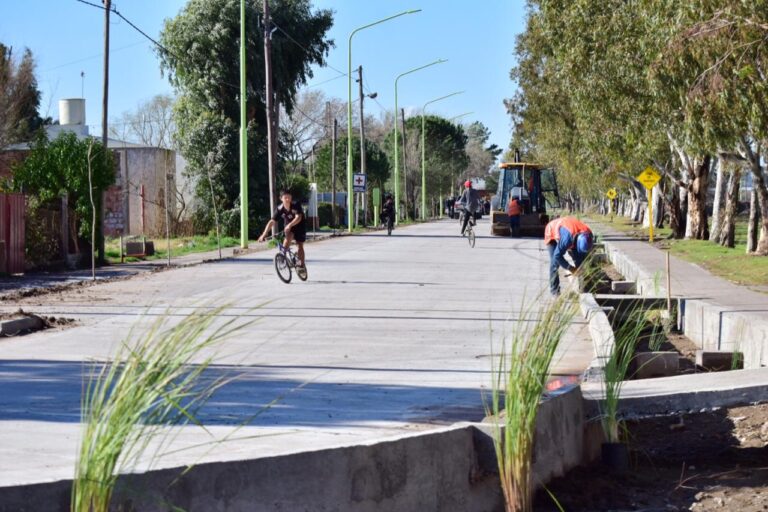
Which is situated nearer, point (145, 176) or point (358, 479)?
point (358, 479)

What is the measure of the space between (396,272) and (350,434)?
60.2ft

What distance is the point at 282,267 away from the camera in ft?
74.2

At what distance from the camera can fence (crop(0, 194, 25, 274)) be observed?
81.5 feet

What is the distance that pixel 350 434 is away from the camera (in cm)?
777

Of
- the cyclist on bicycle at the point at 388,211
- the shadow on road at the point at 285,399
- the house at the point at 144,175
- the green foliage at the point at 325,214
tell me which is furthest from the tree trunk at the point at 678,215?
the shadow on road at the point at 285,399

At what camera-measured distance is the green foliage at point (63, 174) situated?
91.4ft

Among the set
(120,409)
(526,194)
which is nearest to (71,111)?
(526,194)

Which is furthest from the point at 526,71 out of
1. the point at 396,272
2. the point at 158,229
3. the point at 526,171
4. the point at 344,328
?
the point at 344,328

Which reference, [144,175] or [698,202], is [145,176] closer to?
[144,175]

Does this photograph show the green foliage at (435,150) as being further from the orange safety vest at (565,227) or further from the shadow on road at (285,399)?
the shadow on road at (285,399)

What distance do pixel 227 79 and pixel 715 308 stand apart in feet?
130

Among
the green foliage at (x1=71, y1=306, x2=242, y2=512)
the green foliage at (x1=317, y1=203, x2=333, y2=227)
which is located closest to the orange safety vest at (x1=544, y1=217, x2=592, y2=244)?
the green foliage at (x1=71, y1=306, x2=242, y2=512)

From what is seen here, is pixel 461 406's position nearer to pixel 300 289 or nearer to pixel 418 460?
pixel 418 460

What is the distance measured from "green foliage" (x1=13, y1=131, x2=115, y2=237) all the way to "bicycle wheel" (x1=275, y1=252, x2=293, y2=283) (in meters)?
7.61
